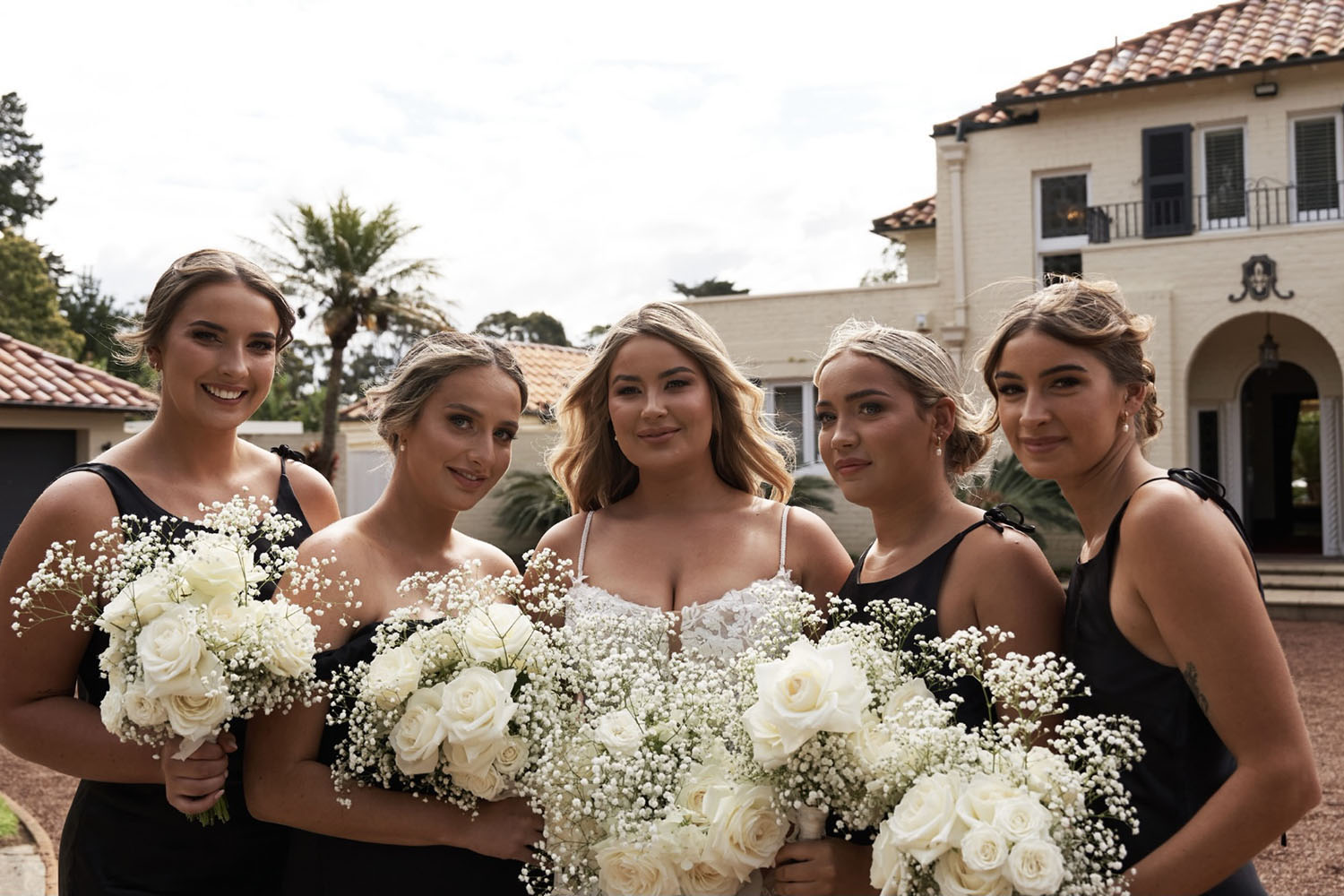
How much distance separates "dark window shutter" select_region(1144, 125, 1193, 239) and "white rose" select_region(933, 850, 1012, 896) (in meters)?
A: 20.6

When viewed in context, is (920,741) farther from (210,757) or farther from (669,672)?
(210,757)

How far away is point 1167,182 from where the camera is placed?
20.7 metres

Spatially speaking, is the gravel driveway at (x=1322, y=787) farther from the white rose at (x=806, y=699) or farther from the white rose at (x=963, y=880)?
the white rose at (x=963, y=880)

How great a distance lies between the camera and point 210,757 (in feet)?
9.54

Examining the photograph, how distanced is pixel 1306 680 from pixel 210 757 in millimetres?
12703

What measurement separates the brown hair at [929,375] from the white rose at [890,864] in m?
1.54

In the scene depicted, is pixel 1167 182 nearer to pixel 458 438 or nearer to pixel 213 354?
pixel 458 438

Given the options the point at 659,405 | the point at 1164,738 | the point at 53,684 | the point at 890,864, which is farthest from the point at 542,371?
the point at 890,864

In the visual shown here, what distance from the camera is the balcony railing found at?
65.1 feet

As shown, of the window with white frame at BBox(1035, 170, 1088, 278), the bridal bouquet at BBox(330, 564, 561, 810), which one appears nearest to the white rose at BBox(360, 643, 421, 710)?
the bridal bouquet at BBox(330, 564, 561, 810)

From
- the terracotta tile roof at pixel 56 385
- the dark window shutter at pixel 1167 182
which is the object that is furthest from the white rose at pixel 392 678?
the dark window shutter at pixel 1167 182

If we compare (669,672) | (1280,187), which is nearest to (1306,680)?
(1280,187)

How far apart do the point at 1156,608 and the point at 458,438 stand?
6.80 feet

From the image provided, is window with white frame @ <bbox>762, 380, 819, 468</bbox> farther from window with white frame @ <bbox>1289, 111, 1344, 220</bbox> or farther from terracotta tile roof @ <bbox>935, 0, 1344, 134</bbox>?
window with white frame @ <bbox>1289, 111, 1344, 220</bbox>
